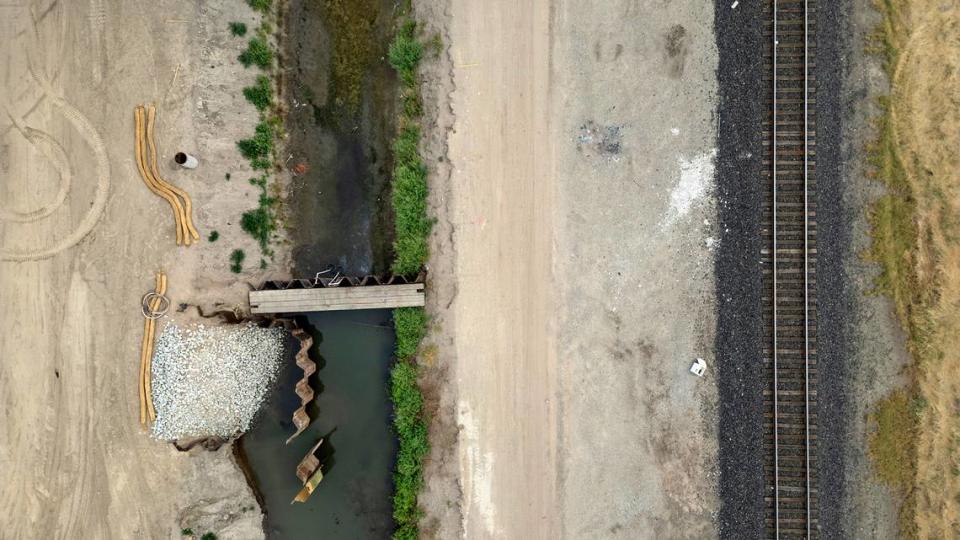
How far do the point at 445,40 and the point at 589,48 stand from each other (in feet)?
8.95

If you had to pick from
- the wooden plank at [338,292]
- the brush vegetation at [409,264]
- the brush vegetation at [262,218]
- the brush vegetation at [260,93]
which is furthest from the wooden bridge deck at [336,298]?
the brush vegetation at [260,93]

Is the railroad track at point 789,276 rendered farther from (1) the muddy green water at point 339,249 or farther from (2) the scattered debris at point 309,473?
(2) the scattered debris at point 309,473

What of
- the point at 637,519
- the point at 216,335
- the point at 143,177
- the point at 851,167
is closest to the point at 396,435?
the point at 216,335

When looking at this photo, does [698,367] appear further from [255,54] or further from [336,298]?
[255,54]

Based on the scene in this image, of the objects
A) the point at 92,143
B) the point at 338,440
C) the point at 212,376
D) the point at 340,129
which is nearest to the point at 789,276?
the point at 340,129

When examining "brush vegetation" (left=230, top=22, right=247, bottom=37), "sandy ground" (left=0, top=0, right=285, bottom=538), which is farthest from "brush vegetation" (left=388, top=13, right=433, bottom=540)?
"sandy ground" (left=0, top=0, right=285, bottom=538)

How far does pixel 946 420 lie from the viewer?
9875mm

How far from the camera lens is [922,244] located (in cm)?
988

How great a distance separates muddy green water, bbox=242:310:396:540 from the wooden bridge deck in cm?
56

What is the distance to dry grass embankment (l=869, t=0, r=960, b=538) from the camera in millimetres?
9828

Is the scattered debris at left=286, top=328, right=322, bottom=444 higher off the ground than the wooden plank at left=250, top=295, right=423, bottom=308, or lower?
lower

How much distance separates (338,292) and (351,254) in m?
0.89

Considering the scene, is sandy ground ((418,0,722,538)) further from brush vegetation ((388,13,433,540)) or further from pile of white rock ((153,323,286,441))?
pile of white rock ((153,323,286,441))

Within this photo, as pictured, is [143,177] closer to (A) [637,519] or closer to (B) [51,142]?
(B) [51,142]
